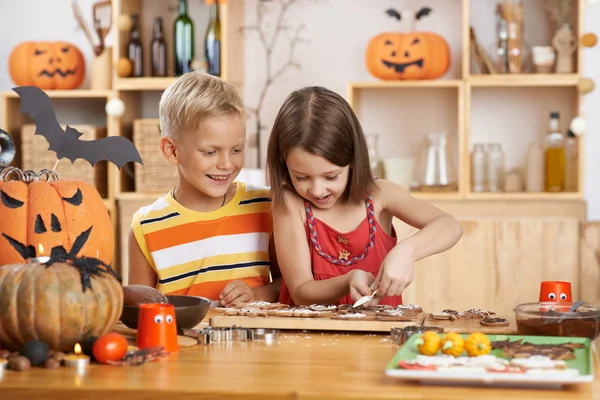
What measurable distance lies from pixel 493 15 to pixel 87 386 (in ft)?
10.8

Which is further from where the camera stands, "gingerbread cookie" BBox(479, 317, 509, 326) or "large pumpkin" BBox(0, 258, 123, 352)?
"gingerbread cookie" BBox(479, 317, 509, 326)

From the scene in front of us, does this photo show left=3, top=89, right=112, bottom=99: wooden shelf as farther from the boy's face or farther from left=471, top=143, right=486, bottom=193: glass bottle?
the boy's face

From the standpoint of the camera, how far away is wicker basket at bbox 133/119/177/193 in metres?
3.90

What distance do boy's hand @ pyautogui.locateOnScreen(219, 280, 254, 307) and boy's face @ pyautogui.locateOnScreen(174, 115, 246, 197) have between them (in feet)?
0.79

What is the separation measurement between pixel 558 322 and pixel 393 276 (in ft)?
1.07

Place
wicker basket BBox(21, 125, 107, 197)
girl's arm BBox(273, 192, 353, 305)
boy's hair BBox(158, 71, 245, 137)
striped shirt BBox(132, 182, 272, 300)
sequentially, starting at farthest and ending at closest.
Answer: wicker basket BBox(21, 125, 107, 197) → striped shirt BBox(132, 182, 272, 300) → boy's hair BBox(158, 71, 245, 137) → girl's arm BBox(273, 192, 353, 305)

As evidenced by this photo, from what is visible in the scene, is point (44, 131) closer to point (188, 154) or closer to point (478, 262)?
point (188, 154)

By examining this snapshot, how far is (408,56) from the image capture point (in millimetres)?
3746

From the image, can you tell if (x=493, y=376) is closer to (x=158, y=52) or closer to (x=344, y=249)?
(x=344, y=249)

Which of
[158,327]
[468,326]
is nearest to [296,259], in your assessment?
[468,326]

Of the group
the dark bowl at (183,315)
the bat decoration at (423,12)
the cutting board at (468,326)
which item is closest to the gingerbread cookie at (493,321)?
the cutting board at (468,326)

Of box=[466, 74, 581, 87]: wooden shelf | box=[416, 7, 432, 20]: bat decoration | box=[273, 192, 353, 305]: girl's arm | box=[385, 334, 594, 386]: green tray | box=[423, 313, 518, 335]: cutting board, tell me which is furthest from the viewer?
box=[416, 7, 432, 20]: bat decoration

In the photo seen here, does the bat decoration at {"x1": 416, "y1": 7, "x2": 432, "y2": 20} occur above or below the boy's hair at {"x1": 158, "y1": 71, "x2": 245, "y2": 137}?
above

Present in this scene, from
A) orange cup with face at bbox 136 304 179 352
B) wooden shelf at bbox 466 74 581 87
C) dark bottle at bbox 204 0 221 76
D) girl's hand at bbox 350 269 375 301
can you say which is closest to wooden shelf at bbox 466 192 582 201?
wooden shelf at bbox 466 74 581 87
